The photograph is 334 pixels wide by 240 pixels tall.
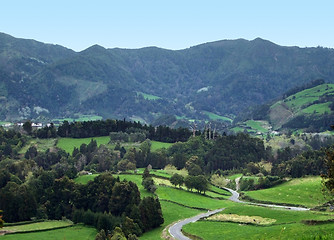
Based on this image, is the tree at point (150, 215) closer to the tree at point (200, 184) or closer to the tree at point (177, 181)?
the tree at point (200, 184)

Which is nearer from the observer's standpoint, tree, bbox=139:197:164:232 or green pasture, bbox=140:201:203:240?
green pasture, bbox=140:201:203:240

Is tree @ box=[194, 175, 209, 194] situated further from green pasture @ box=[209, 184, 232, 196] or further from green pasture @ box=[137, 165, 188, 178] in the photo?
green pasture @ box=[137, 165, 188, 178]

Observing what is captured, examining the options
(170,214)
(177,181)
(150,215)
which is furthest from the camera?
(177,181)

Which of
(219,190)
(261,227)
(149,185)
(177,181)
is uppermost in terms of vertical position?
(177,181)

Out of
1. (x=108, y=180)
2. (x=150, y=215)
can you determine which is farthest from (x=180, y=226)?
(x=108, y=180)

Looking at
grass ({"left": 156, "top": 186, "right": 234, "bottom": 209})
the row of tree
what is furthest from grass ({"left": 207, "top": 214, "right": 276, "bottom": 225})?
grass ({"left": 156, "top": 186, "right": 234, "bottom": 209})

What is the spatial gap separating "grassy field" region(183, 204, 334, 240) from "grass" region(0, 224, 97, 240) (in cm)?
1978

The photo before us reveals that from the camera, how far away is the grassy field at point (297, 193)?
11419 cm

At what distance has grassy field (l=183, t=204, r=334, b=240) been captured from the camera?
69062mm

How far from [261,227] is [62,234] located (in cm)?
3853

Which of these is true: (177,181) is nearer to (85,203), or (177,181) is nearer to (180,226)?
(85,203)

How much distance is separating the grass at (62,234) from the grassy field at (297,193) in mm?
47969

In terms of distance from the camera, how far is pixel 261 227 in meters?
83.0

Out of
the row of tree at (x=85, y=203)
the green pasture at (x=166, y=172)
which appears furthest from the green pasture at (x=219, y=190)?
the row of tree at (x=85, y=203)
